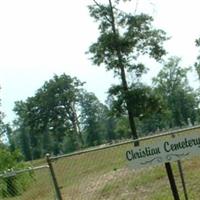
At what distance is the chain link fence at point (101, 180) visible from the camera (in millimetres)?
12191

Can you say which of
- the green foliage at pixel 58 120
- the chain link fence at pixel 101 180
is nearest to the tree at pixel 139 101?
the chain link fence at pixel 101 180

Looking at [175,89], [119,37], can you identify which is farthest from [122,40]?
[175,89]

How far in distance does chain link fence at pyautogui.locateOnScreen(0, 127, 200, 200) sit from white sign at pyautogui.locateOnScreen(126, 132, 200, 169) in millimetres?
1493

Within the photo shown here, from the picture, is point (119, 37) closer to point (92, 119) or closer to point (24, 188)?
point (24, 188)

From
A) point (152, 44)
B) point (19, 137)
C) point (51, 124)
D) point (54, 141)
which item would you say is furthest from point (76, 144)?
point (152, 44)

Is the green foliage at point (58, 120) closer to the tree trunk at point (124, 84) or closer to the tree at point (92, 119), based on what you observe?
the tree at point (92, 119)

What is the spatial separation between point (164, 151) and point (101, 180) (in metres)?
6.66

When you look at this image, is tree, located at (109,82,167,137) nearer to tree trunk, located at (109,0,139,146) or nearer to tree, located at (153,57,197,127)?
tree trunk, located at (109,0,139,146)

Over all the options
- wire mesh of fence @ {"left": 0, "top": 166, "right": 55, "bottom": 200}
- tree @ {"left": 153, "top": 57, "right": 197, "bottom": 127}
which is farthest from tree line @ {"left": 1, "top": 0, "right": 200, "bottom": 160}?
wire mesh of fence @ {"left": 0, "top": 166, "right": 55, "bottom": 200}

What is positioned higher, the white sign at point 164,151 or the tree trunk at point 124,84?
the tree trunk at point 124,84

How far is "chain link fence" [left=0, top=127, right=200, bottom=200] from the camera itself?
12191 mm

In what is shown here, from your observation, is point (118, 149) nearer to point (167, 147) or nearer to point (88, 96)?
point (167, 147)

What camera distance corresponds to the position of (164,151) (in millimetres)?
9781

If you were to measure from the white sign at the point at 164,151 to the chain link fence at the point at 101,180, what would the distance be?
1.49 metres
